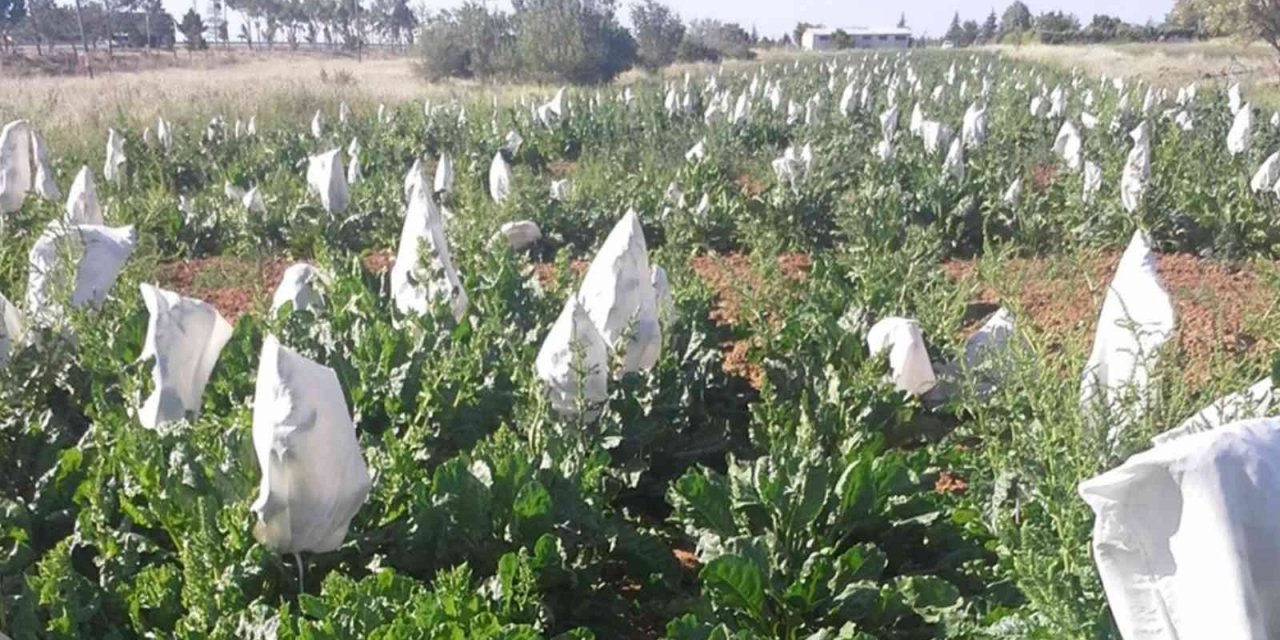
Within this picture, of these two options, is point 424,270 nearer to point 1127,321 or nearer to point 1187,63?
point 1127,321

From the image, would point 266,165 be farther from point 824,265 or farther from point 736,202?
point 824,265

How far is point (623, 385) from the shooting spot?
411cm

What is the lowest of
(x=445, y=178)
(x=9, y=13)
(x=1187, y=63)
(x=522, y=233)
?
(x=522, y=233)

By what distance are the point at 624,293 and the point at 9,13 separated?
209 ft

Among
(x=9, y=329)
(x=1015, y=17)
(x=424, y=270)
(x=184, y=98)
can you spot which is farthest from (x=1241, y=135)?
(x=1015, y=17)

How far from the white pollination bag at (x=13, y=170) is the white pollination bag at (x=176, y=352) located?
4.02 meters

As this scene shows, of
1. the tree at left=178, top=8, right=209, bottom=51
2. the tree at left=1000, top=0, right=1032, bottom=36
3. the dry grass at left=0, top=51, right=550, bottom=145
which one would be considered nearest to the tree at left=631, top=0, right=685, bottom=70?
the dry grass at left=0, top=51, right=550, bottom=145

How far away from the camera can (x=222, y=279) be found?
8.20 m

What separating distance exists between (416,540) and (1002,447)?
201 centimetres

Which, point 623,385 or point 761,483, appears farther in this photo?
point 623,385

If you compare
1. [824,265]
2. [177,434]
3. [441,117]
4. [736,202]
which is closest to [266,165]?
[441,117]

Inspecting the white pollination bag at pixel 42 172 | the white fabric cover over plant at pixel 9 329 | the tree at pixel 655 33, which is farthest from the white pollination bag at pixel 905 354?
the tree at pixel 655 33

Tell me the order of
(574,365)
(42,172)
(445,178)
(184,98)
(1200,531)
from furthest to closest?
(184,98) < (445,178) < (42,172) < (574,365) < (1200,531)

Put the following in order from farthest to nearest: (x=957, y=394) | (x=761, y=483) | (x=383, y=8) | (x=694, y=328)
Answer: (x=383, y=8) → (x=694, y=328) → (x=957, y=394) → (x=761, y=483)
